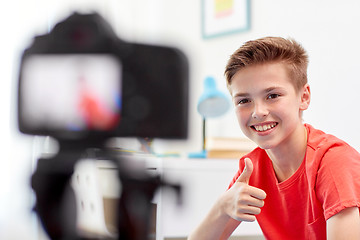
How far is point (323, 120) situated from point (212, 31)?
2.12 ft

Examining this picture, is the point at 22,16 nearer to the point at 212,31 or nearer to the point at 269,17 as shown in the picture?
the point at 212,31

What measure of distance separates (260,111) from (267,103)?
1.0 inches

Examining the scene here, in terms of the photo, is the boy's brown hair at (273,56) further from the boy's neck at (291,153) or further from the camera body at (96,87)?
the camera body at (96,87)

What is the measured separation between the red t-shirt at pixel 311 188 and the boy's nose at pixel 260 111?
116mm

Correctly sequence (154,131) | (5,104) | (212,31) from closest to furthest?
(154,131) < (5,104) < (212,31)

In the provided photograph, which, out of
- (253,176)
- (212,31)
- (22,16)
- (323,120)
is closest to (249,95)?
(253,176)

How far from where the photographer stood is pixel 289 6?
4.65 ft

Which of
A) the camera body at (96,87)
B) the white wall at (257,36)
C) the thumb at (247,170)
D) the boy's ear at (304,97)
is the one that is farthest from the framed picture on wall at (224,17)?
the camera body at (96,87)

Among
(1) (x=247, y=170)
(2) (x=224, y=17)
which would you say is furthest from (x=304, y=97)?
(2) (x=224, y=17)

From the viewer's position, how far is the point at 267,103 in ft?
2.53

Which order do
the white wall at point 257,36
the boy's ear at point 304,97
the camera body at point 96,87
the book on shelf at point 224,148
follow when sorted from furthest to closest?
1. the book on shelf at point 224,148
2. the white wall at point 257,36
3. the boy's ear at point 304,97
4. the camera body at point 96,87

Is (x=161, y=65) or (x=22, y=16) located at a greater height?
(x=22, y=16)

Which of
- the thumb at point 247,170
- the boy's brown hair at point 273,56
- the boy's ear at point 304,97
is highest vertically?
the boy's brown hair at point 273,56

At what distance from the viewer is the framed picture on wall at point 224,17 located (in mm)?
1597
